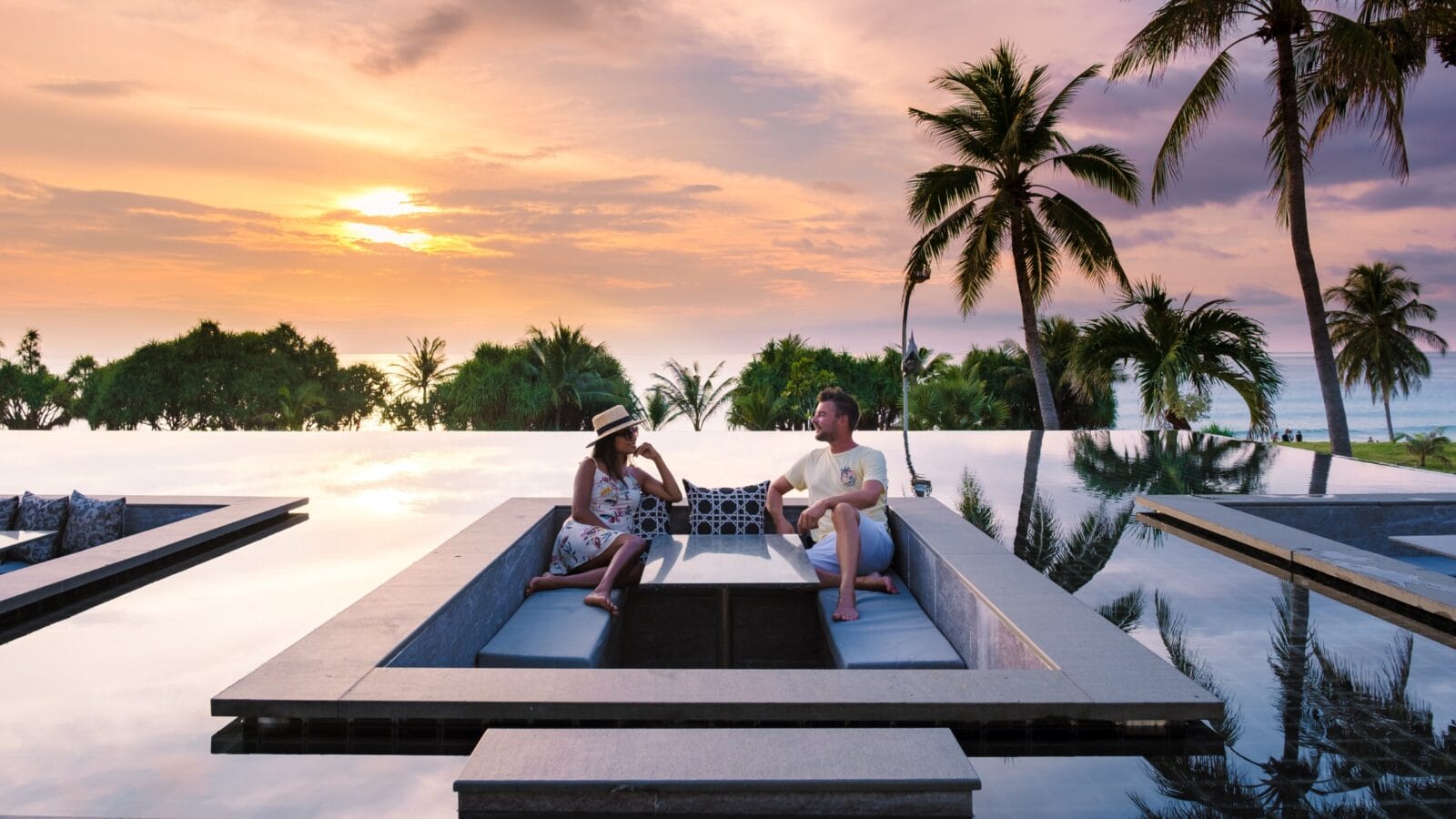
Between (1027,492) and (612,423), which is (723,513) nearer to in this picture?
(612,423)

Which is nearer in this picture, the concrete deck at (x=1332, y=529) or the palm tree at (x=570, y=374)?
the concrete deck at (x=1332, y=529)

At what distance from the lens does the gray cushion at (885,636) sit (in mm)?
3607

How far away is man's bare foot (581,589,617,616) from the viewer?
14.0 feet

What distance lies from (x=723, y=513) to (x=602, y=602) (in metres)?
1.35

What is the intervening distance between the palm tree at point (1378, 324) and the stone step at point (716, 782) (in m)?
48.8

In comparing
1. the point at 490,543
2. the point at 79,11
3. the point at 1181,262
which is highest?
the point at 79,11

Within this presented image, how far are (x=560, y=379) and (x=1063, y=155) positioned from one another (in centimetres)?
1471

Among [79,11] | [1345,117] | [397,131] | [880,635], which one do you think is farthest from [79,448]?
[1345,117]

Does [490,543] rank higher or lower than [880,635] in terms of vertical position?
higher

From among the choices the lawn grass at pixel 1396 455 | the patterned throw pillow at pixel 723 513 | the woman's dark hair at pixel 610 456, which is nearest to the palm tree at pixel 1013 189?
the patterned throw pillow at pixel 723 513

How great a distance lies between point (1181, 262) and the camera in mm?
30969

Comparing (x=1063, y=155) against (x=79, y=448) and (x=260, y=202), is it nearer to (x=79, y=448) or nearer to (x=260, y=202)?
(x=79, y=448)

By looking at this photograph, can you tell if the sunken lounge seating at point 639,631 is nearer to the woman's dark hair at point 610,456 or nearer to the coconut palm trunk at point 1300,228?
the woman's dark hair at point 610,456

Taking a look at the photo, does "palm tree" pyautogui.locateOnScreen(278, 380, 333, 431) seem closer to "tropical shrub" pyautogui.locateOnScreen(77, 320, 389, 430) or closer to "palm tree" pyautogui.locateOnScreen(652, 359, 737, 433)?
"tropical shrub" pyautogui.locateOnScreen(77, 320, 389, 430)
